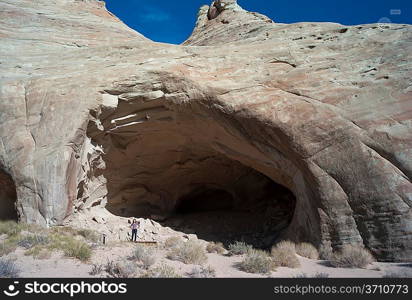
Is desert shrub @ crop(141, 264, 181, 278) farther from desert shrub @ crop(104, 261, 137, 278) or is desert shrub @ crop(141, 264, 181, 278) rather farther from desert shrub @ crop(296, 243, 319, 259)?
desert shrub @ crop(296, 243, 319, 259)

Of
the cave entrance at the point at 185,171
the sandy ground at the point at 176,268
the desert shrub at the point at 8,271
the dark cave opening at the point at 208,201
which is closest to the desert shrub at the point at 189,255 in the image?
the sandy ground at the point at 176,268

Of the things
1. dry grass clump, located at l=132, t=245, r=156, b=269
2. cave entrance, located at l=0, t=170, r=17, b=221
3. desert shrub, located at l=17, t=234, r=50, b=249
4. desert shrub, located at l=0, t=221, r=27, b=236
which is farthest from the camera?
cave entrance, located at l=0, t=170, r=17, b=221

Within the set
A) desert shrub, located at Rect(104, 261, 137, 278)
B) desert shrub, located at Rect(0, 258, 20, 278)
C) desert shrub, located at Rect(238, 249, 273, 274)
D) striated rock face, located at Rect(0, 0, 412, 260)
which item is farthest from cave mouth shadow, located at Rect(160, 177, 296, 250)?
desert shrub, located at Rect(0, 258, 20, 278)

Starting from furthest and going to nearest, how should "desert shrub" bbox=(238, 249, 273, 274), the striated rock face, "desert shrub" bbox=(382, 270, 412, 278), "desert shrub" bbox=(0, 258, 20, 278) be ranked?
1. the striated rock face
2. "desert shrub" bbox=(238, 249, 273, 274)
3. "desert shrub" bbox=(382, 270, 412, 278)
4. "desert shrub" bbox=(0, 258, 20, 278)

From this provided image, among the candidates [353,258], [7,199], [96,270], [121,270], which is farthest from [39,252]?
[353,258]

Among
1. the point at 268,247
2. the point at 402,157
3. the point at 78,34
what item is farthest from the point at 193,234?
the point at 78,34

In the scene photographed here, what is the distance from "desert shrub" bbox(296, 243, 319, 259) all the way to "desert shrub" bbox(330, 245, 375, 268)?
22.7 inches

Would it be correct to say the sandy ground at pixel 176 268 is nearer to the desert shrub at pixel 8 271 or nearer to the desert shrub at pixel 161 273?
the desert shrub at pixel 8 271

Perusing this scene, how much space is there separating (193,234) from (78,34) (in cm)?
1100

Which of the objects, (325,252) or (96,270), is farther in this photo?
(325,252)

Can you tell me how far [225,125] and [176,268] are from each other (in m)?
5.01

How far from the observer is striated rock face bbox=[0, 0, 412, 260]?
776 cm

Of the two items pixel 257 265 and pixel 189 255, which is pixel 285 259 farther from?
pixel 189 255

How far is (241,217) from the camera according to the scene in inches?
585
